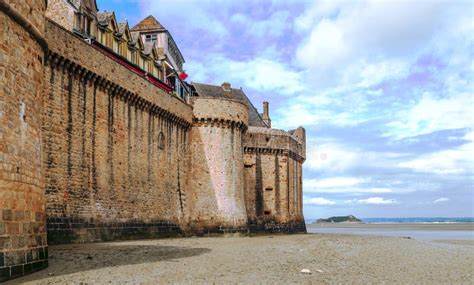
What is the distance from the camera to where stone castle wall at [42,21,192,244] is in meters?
19.1

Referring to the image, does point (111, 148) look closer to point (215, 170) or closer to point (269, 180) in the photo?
point (215, 170)

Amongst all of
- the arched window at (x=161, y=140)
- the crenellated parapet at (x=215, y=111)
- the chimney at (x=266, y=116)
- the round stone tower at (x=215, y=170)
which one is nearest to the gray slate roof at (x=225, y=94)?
the chimney at (x=266, y=116)

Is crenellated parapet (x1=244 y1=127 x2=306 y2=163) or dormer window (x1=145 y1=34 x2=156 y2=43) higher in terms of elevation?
dormer window (x1=145 y1=34 x2=156 y2=43)

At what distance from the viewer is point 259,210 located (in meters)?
38.8

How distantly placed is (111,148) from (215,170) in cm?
1038

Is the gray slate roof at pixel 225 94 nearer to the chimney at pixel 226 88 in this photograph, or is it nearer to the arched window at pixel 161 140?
the chimney at pixel 226 88

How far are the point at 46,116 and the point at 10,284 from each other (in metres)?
9.65

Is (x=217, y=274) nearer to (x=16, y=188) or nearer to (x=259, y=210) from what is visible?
(x=16, y=188)

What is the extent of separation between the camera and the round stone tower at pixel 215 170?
31891 mm

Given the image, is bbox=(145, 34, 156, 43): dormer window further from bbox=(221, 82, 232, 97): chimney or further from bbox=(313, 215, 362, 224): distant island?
bbox=(313, 215, 362, 224): distant island

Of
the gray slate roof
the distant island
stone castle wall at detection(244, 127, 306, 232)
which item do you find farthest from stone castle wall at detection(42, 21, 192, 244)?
the distant island

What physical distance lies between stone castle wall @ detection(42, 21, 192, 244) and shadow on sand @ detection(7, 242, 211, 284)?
1980 millimetres

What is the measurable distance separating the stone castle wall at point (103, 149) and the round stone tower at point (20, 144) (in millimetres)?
6638

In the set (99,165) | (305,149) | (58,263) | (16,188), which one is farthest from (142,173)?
(305,149)
